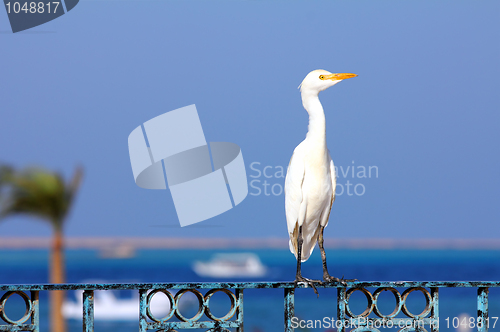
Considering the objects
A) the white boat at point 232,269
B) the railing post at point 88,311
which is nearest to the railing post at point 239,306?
the railing post at point 88,311

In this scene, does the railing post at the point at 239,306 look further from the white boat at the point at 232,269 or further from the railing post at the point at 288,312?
the white boat at the point at 232,269

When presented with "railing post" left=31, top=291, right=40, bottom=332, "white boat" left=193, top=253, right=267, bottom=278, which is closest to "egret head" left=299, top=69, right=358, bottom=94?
"railing post" left=31, top=291, right=40, bottom=332

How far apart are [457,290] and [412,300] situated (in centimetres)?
834

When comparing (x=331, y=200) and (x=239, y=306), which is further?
(x=331, y=200)

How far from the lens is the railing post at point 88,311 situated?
259cm

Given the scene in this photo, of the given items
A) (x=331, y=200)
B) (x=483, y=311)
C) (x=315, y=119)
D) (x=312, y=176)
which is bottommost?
(x=483, y=311)

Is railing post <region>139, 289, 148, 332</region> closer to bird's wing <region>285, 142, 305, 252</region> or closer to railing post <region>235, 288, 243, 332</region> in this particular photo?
railing post <region>235, 288, 243, 332</region>

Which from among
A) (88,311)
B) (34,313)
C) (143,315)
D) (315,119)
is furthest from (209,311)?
(315,119)

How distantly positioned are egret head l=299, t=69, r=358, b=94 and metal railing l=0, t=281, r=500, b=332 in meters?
1.76

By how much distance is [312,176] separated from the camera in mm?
3982

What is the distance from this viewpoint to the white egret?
13.0ft

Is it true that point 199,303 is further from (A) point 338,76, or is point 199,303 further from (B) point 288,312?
(A) point 338,76

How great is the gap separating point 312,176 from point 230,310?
157cm

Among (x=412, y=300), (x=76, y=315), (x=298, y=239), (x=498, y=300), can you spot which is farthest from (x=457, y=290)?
(x=298, y=239)
